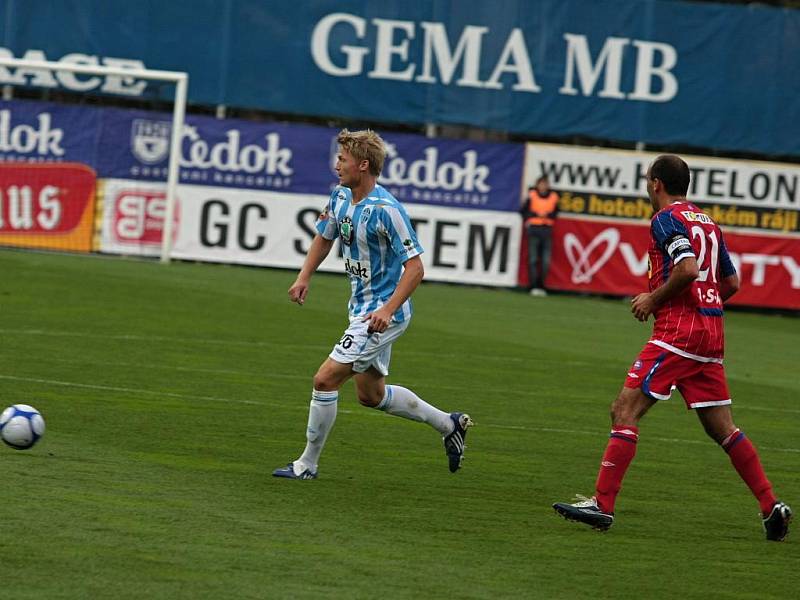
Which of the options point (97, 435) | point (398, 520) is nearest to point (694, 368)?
point (398, 520)

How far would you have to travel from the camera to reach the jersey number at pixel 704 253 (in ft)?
26.2

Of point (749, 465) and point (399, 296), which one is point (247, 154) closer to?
point (399, 296)

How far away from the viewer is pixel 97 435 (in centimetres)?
970

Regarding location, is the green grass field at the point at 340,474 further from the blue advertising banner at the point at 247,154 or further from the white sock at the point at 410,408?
the blue advertising banner at the point at 247,154

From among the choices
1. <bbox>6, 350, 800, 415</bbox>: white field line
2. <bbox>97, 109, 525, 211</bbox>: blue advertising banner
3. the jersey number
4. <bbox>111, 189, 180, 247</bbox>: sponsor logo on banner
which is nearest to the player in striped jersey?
the jersey number

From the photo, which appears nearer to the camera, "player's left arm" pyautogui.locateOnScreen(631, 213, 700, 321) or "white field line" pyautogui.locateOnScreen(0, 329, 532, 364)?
"player's left arm" pyautogui.locateOnScreen(631, 213, 700, 321)

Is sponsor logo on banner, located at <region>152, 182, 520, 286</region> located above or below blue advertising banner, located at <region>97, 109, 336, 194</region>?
below

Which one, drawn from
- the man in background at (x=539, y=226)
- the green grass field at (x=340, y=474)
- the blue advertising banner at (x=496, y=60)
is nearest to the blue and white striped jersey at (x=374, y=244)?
the green grass field at (x=340, y=474)

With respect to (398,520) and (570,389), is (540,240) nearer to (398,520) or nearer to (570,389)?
(570,389)

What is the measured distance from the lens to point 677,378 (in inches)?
317

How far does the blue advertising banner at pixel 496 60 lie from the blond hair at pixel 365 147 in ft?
60.0

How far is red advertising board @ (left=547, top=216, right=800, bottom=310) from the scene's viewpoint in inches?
1048

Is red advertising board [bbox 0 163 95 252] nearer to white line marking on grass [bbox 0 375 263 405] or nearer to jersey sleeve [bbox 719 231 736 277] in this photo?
white line marking on grass [bbox 0 375 263 405]

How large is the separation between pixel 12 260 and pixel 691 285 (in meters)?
16.5
